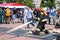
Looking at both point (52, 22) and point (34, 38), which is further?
point (52, 22)

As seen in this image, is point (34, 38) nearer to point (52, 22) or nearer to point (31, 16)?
point (31, 16)

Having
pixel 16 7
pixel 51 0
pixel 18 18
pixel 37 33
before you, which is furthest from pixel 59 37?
pixel 51 0

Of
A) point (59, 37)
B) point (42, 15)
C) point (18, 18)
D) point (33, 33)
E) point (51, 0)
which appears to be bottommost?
point (51, 0)


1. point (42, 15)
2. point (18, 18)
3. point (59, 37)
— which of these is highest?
point (59, 37)

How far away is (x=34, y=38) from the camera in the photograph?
43.1 feet

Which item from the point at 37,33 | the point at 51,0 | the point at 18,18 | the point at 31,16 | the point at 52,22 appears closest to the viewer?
the point at 37,33

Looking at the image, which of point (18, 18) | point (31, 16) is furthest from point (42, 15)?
point (18, 18)

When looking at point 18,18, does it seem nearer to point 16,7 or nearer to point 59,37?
point 16,7

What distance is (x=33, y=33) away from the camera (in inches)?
581

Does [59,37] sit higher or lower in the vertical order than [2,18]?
higher

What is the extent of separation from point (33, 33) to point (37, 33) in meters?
0.29

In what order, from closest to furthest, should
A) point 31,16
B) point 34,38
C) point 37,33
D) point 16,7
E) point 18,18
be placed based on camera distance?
point 34,38 → point 37,33 → point 31,16 → point 18,18 → point 16,7

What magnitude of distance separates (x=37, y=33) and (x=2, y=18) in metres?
9.38

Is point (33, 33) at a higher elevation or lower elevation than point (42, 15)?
lower
